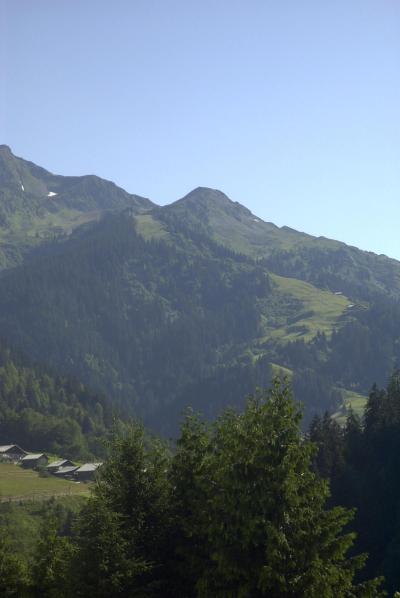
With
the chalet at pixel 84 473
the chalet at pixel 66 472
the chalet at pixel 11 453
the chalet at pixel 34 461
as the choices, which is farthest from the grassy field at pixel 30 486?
the chalet at pixel 11 453

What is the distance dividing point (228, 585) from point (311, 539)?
3.94 metres

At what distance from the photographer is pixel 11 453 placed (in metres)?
188

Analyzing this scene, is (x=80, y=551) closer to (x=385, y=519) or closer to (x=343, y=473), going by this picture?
(x=385, y=519)

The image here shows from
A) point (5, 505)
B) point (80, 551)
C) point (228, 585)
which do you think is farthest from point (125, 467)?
point (5, 505)

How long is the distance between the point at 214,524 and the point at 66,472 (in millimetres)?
146922

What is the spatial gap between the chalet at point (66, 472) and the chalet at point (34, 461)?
5.84 m

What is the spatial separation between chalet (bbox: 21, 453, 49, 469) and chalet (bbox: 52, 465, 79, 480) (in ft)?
19.1

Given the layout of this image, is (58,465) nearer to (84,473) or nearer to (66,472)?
(66,472)

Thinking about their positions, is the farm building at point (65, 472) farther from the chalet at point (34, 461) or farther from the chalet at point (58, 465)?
the chalet at point (34, 461)

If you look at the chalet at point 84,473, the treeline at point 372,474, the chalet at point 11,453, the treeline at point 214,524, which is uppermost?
the treeline at point 214,524

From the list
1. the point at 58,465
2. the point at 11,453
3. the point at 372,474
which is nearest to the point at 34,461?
the point at 58,465

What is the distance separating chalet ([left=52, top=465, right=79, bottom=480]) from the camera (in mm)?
168750

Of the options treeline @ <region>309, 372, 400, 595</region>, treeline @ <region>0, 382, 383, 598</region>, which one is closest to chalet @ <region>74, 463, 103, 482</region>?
treeline @ <region>309, 372, 400, 595</region>

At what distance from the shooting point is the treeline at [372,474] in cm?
6838
